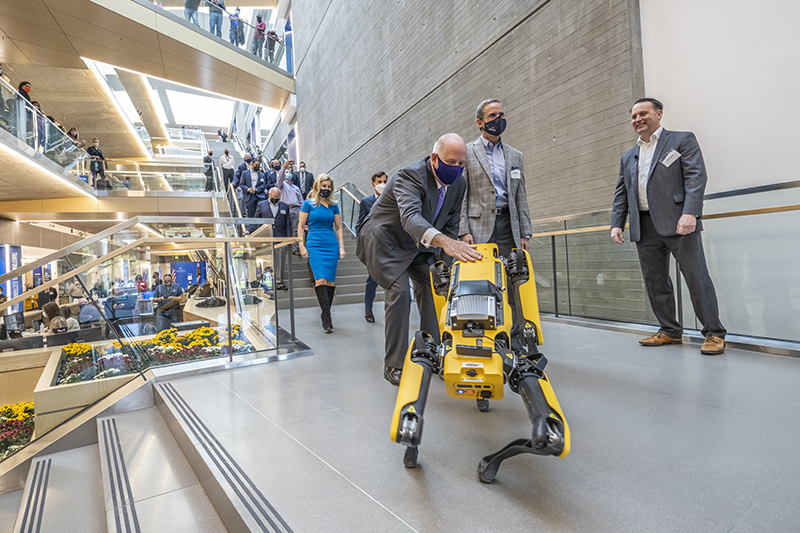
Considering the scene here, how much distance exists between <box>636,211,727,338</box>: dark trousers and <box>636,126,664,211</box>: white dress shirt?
99 mm

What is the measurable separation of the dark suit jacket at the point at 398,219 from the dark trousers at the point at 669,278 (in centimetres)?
159

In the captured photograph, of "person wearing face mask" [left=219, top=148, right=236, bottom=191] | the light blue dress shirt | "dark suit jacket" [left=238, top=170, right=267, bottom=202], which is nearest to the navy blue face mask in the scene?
the light blue dress shirt

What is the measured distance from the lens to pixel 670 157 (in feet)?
9.01

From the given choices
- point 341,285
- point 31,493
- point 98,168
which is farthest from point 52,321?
point 98,168

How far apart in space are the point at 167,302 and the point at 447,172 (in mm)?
2512

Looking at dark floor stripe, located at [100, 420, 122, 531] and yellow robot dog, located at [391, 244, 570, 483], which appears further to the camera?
dark floor stripe, located at [100, 420, 122, 531]

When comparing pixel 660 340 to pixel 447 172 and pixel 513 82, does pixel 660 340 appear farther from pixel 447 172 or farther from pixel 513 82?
pixel 513 82

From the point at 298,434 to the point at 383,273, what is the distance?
2.71ft

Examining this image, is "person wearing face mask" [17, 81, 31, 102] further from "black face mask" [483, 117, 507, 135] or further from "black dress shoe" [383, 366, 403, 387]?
"black dress shoe" [383, 366, 403, 387]

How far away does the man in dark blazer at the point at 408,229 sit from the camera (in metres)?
1.79

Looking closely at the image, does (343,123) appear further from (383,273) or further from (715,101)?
(383,273)

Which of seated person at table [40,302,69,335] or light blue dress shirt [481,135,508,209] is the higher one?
light blue dress shirt [481,135,508,209]

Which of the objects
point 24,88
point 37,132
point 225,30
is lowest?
point 37,132

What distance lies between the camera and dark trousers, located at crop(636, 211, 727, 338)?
2.73 m
